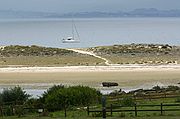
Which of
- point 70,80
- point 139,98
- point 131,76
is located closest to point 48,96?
point 139,98

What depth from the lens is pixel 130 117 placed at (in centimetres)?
2209

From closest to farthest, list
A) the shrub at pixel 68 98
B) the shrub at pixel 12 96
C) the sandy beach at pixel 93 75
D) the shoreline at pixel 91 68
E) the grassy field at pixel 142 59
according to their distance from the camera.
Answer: the shrub at pixel 68 98, the shrub at pixel 12 96, the sandy beach at pixel 93 75, the shoreline at pixel 91 68, the grassy field at pixel 142 59

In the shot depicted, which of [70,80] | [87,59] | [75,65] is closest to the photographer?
[70,80]

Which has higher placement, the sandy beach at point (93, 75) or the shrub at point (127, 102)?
the shrub at point (127, 102)

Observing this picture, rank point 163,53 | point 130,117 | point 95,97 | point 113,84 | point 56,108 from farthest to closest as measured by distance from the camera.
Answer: point 163,53 → point 113,84 → point 95,97 → point 56,108 → point 130,117

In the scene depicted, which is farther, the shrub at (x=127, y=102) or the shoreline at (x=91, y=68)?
the shoreline at (x=91, y=68)

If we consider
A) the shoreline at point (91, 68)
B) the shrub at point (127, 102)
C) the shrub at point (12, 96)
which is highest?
the shrub at point (12, 96)

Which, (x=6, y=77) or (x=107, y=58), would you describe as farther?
(x=107, y=58)

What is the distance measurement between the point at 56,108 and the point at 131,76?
24.0 m

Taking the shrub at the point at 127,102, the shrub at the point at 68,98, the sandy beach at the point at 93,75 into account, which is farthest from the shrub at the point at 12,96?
the sandy beach at the point at 93,75

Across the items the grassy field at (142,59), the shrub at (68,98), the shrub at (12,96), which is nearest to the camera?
the shrub at (68,98)

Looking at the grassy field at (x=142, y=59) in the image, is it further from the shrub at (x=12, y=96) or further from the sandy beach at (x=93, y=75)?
the shrub at (x=12, y=96)

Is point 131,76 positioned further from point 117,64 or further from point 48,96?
point 48,96

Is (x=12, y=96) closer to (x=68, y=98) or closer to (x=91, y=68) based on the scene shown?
(x=68, y=98)
